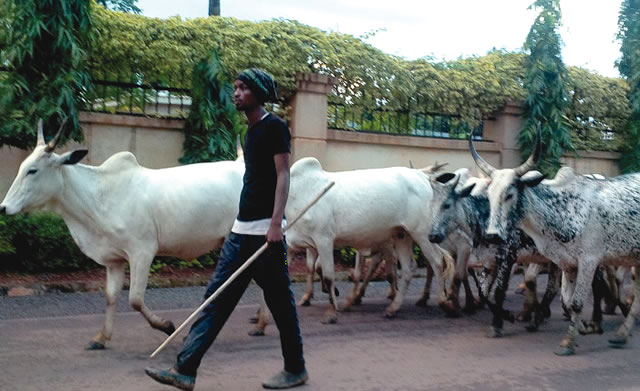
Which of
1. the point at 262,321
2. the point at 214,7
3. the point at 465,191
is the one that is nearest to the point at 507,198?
the point at 465,191

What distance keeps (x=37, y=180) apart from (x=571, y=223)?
511 centimetres

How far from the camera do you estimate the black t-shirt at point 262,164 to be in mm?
5262

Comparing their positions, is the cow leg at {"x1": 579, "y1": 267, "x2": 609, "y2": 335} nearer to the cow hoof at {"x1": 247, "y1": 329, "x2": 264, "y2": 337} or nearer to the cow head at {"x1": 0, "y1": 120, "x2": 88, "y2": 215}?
the cow hoof at {"x1": 247, "y1": 329, "x2": 264, "y2": 337}

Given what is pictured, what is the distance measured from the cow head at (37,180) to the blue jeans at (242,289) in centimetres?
229

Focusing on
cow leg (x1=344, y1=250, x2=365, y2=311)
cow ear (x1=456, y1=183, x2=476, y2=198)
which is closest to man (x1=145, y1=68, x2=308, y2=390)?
cow ear (x1=456, y1=183, x2=476, y2=198)

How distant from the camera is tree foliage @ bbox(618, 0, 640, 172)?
16.8 m

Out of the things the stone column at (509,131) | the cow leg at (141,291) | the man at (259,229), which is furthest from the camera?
the stone column at (509,131)

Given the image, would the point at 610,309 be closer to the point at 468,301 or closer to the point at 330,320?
the point at 468,301

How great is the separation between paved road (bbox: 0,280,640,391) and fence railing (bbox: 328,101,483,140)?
5537 mm

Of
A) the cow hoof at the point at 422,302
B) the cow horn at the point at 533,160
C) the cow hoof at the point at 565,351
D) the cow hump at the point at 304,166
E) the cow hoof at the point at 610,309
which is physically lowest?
the cow hoof at the point at 422,302

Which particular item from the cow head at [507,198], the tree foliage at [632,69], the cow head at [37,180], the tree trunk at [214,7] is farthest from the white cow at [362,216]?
the tree trunk at [214,7]

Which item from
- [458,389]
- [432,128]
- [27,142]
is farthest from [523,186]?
[432,128]

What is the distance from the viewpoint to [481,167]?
25.0 ft

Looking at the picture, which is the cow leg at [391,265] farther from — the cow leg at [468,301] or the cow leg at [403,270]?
the cow leg at [468,301]
